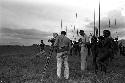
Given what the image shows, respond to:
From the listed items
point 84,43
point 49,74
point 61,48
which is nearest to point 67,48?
point 61,48

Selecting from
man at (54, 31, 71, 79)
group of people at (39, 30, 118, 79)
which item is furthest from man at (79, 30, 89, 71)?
man at (54, 31, 71, 79)

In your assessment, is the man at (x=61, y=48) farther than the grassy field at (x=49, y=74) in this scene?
Yes

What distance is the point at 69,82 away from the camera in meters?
10.4

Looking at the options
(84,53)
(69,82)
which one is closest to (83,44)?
(84,53)

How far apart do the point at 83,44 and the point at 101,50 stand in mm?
2034

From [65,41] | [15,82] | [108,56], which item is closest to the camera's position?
[15,82]

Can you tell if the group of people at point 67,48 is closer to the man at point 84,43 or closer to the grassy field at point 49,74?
the man at point 84,43

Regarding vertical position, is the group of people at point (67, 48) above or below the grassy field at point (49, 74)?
above

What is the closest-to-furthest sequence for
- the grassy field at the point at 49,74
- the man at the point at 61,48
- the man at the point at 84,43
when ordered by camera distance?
the grassy field at the point at 49,74 < the man at the point at 61,48 < the man at the point at 84,43

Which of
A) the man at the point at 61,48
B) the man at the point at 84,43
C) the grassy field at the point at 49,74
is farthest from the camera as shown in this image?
the man at the point at 84,43

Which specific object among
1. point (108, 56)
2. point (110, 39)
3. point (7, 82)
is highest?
point (110, 39)

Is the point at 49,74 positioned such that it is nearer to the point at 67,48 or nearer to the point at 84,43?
the point at 67,48

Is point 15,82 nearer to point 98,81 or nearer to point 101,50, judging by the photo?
point 98,81

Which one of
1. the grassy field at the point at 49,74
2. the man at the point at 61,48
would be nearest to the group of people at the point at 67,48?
the man at the point at 61,48
